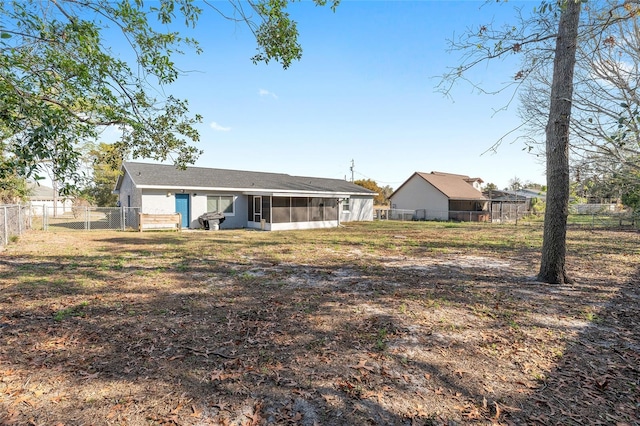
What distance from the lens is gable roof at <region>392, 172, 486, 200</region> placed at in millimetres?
33750

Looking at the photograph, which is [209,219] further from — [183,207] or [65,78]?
[65,78]

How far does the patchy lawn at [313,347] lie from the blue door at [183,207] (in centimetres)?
1044

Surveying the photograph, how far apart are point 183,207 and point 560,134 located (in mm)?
18069

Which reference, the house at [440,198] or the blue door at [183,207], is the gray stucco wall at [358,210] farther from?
the blue door at [183,207]

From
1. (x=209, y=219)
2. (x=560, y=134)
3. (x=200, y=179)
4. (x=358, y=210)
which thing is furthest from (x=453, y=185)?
(x=560, y=134)

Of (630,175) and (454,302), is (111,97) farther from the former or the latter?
(630,175)

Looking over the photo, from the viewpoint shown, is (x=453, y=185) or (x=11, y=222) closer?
(x=11, y=222)

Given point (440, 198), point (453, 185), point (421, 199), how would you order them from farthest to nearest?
point (453, 185) < point (421, 199) < point (440, 198)

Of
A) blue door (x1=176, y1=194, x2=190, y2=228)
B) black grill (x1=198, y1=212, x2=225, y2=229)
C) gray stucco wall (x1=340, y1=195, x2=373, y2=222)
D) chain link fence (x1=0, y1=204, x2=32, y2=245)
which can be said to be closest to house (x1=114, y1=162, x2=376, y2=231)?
blue door (x1=176, y1=194, x2=190, y2=228)

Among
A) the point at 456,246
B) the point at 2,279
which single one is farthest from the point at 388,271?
the point at 2,279

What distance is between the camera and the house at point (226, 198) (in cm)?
1836

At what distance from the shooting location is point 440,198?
3397 centimetres

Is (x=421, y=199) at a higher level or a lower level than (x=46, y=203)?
higher

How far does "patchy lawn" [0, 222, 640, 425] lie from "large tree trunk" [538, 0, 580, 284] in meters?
1.29
